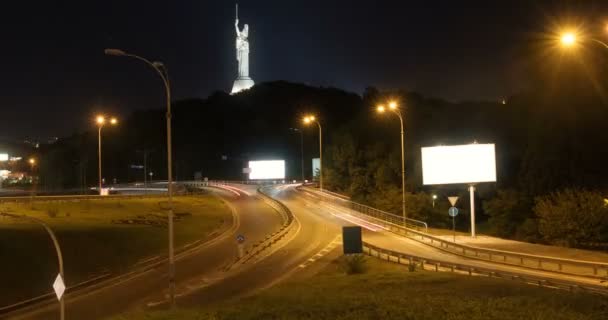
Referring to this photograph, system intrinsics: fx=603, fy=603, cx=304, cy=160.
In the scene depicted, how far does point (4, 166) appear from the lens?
174 metres

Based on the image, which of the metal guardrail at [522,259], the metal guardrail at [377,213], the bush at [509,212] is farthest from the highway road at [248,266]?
the bush at [509,212]

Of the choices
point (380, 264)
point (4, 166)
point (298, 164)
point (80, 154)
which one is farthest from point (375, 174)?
point (4, 166)

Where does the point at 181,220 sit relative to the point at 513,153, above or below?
below

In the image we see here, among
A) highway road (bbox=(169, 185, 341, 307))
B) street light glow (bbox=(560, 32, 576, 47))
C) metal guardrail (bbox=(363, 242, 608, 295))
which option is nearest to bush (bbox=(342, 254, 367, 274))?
highway road (bbox=(169, 185, 341, 307))

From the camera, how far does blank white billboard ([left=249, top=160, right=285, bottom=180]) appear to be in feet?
330

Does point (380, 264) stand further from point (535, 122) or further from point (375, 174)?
point (375, 174)

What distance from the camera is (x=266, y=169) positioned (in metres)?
101

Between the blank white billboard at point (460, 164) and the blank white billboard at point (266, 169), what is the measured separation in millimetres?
54199

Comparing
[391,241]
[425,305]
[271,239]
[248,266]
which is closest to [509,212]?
[391,241]

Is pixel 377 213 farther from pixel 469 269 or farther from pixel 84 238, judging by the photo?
pixel 469 269

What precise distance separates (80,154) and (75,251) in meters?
144

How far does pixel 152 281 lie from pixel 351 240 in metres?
10.4

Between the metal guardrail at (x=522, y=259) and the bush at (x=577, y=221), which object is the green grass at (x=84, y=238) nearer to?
the metal guardrail at (x=522, y=259)

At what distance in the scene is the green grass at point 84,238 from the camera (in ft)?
102
